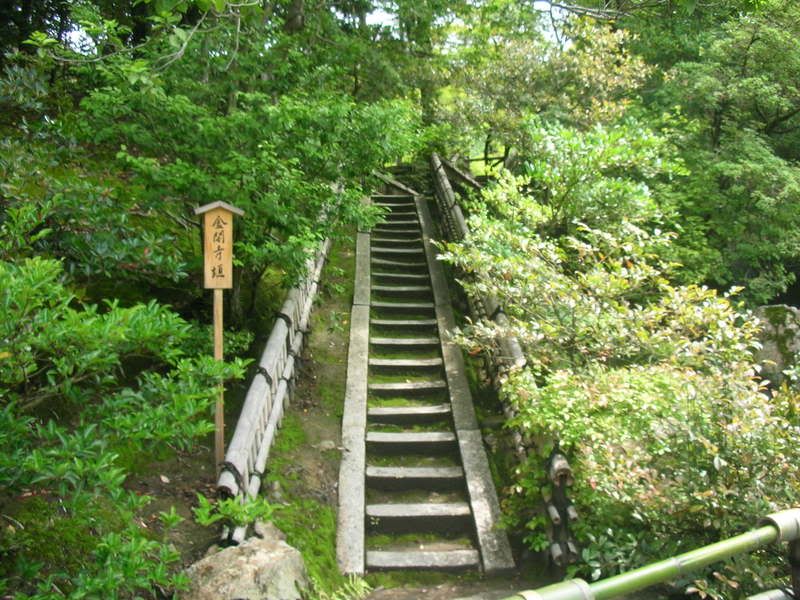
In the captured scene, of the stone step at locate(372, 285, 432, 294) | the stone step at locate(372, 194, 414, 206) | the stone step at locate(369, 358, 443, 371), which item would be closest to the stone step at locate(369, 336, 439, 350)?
the stone step at locate(369, 358, 443, 371)

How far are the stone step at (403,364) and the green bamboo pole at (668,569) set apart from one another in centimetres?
574

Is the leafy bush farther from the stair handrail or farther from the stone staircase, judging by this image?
the stair handrail

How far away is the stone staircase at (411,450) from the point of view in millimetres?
5633

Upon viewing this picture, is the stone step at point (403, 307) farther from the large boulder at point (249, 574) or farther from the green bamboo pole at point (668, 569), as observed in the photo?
the green bamboo pole at point (668, 569)

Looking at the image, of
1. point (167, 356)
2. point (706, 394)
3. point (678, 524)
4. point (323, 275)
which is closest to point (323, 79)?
point (323, 275)

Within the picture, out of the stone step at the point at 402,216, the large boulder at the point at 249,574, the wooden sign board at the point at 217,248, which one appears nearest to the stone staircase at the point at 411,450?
the large boulder at the point at 249,574

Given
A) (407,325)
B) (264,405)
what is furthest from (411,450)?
(407,325)

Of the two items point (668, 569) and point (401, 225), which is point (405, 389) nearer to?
point (668, 569)

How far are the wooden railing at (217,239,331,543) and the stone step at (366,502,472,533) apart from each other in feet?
3.81

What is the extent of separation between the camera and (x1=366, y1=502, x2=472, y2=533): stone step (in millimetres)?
5938

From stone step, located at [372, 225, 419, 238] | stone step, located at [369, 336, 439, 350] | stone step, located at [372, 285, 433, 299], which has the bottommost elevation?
stone step, located at [369, 336, 439, 350]

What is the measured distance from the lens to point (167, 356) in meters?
3.80

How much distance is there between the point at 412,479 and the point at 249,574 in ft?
9.58

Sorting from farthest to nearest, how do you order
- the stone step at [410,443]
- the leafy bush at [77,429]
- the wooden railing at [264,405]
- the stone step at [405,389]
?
the stone step at [405,389]
the stone step at [410,443]
the wooden railing at [264,405]
the leafy bush at [77,429]
